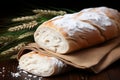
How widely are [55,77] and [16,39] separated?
26 cm

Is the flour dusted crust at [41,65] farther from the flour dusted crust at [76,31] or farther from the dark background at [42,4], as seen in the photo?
the dark background at [42,4]

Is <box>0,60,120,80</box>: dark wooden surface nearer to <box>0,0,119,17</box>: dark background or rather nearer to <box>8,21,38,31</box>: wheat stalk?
<box>8,21,38,31</box>: wheat stalk

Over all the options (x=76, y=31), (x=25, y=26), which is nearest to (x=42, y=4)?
(x=25, y=26)

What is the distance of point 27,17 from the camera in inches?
41.6

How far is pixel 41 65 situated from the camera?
88 centimetres

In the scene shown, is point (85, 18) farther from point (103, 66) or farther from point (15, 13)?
point (15, 13)

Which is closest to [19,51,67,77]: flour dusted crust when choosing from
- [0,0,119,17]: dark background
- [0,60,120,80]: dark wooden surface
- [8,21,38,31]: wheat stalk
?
[0,60,120,80]: dark wooden surface

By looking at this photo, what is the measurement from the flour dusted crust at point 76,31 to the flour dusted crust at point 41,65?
44 mm

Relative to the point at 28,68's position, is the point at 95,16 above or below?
above

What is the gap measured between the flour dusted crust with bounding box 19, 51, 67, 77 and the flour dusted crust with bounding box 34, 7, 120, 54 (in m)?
0.04

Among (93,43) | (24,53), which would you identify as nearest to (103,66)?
(93,43)

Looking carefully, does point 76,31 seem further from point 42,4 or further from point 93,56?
point 42,4

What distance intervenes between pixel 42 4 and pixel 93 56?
1.43 ft

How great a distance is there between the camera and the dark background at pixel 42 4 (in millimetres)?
1175
